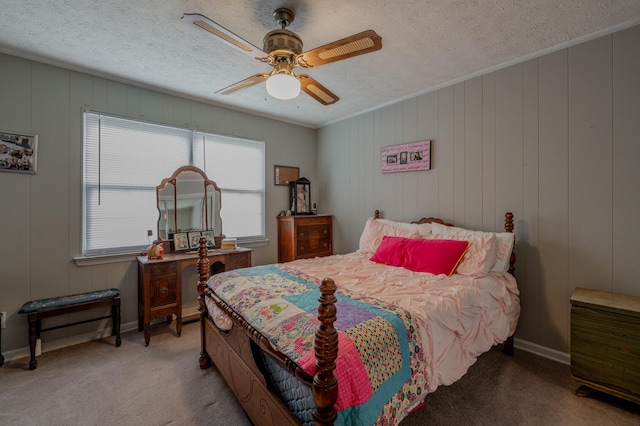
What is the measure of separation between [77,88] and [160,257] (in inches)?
74.8

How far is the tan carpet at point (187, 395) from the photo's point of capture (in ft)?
5.85

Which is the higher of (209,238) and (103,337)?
(209,238)

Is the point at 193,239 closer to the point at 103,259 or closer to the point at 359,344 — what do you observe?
the point at 103,259

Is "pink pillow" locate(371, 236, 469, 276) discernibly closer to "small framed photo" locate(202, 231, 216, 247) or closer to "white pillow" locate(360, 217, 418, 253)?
"white pillow" locate(360, 217, 418, 253)

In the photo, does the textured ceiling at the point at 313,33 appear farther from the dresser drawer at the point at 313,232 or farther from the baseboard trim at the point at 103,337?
the baseboard trim at the point at 103,337

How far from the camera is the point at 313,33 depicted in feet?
7.09

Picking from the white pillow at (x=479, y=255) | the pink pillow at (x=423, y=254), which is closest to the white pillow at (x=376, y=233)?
the pink pillow at (x=423, y=254)

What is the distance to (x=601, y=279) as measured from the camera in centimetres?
224

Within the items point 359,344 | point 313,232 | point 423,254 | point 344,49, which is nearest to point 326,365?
point 359,344

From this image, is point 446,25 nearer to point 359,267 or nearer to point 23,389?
point 359,267

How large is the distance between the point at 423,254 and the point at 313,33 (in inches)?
83.0

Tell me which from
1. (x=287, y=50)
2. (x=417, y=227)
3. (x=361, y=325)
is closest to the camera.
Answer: (x=361, y=325)

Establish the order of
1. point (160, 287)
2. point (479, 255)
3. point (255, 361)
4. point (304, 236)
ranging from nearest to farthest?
point (255, 361) → point (479, 255) → point (160, 287) → point (304, 236)

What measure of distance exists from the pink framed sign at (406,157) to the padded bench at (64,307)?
3.42 m
